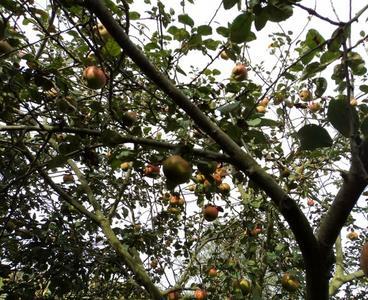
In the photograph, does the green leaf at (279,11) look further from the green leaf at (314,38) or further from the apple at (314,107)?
the apple at (314,107)

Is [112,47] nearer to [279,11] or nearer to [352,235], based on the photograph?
[279,11]

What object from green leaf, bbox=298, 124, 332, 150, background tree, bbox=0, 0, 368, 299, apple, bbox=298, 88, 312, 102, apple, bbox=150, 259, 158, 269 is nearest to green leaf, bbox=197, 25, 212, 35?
background tree, bbox=0, 0, 368, 299

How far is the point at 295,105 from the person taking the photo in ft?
11.1

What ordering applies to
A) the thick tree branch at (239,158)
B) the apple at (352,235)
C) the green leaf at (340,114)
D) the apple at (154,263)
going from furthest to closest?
the apple at (352,235), the apple at (154,263), the thick tree branch at (239,158), the green leaf at (340,114)

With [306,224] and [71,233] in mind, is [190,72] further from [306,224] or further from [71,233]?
[306,224]

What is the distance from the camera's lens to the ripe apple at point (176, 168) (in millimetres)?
1382

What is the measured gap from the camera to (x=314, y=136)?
1.00 meters

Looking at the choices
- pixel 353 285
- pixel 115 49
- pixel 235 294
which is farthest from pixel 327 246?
pixel 353 285

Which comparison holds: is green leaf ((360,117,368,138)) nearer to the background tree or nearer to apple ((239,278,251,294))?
the background tree

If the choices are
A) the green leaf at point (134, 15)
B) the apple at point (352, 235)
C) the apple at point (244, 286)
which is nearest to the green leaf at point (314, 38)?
the green leaf at point (134, 15)

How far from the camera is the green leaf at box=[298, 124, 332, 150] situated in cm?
99

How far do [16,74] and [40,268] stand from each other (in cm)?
166

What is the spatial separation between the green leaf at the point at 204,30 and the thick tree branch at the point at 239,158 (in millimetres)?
700

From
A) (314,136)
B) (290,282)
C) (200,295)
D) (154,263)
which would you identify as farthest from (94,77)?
(154,263)
